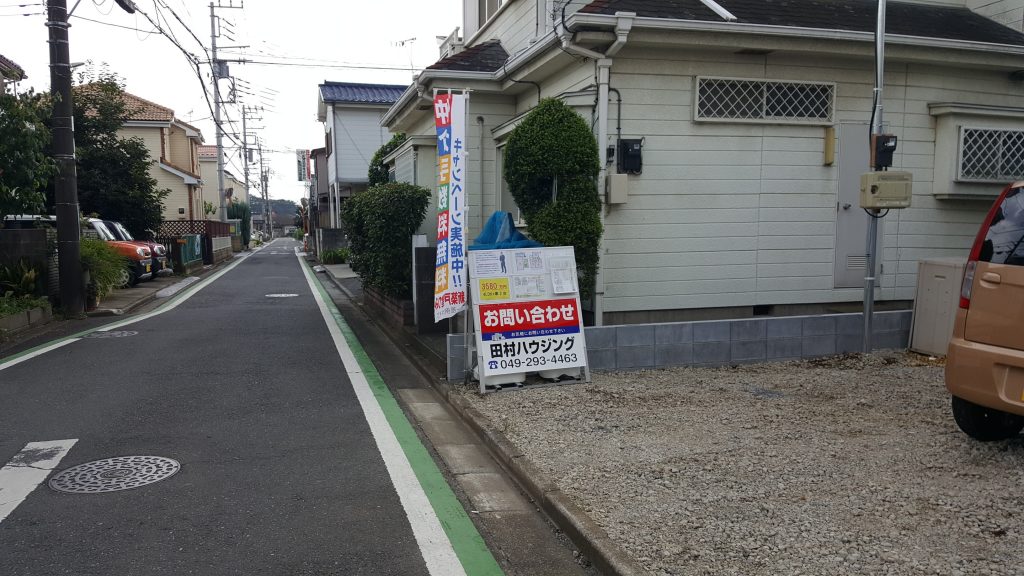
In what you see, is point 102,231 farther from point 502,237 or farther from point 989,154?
point 989,154

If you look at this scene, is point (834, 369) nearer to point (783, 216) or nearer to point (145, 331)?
point (783, 216)

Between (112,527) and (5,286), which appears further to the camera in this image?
(5,286)

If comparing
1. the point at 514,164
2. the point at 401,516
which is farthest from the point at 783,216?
the point at 401,516

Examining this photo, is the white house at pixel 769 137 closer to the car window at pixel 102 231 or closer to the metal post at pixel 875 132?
the metal post at pixel 875 132

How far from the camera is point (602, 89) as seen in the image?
25.2 feet

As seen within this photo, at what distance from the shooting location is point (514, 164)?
25.5ft

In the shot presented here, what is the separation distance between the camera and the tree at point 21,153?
1009 cm

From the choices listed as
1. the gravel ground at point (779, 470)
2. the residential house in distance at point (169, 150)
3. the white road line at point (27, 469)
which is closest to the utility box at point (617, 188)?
the gravel ground at point (779, 470)

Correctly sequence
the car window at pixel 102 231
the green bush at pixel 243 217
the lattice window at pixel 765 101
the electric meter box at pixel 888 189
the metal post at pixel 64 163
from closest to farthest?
the electric meter box at pixel 888 189, the lattice window at pixel 765 101, the metal post at pixel 64 163, the car window at pixel 102 231, the green bush at pixel 243 217

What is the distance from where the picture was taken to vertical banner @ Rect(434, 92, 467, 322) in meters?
6.80

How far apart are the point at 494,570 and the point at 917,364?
588 centimetres

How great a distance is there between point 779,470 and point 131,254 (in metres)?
16.7

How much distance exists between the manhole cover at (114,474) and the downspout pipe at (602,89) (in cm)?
470

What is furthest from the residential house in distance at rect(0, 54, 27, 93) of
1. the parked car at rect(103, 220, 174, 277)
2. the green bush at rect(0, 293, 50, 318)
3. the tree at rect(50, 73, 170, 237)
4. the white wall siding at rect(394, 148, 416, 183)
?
the white wall siding at rect(394, 148, 416, 183)
